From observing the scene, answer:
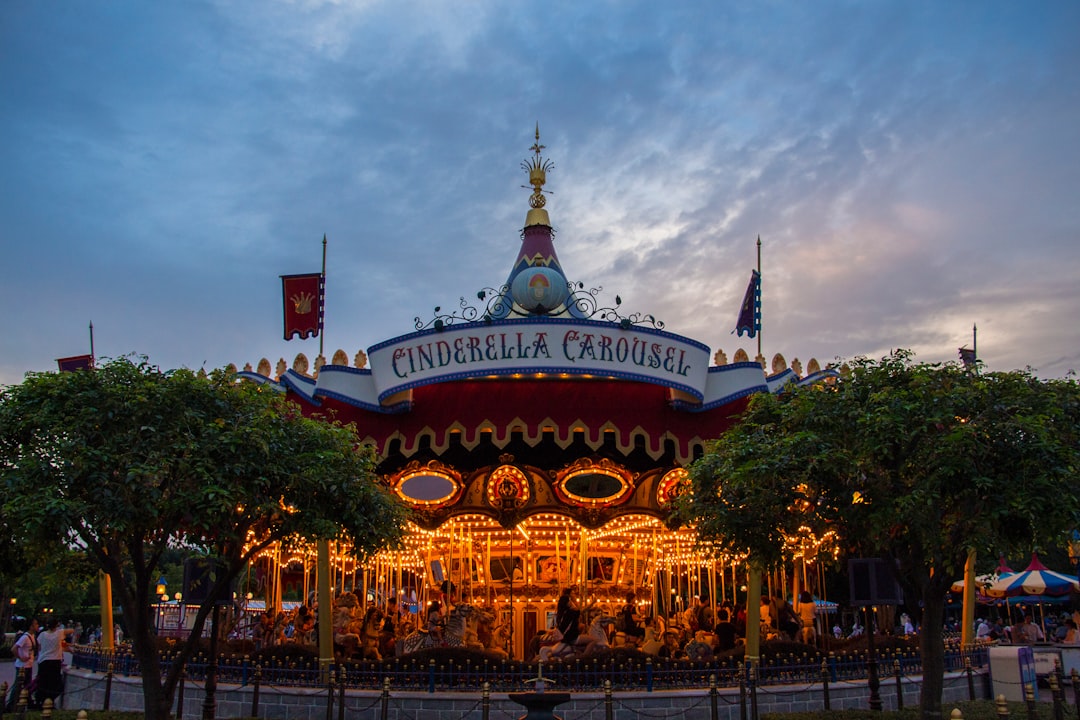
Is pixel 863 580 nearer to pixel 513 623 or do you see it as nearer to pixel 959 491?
pixel 959 491

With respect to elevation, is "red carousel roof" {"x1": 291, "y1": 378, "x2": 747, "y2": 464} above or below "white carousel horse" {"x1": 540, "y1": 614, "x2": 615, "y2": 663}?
above

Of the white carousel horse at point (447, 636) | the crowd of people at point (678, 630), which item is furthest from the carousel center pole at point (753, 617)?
the white carousel horse at point (447, 636)

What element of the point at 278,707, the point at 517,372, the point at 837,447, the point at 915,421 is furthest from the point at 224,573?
the point at 915,421

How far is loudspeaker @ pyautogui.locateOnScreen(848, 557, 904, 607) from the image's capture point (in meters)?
13.4

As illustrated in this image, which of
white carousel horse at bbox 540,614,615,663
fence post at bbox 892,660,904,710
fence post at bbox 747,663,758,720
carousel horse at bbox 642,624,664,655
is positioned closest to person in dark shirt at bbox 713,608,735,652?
carousel horse at bbox 642,624,664,655

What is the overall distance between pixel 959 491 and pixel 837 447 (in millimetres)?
1611

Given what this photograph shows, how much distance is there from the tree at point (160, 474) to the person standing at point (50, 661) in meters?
4.94

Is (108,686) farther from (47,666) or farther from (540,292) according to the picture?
Answer: (540,292)

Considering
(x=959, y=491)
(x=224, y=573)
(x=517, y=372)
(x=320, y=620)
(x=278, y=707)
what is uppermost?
(x=517, y=372)

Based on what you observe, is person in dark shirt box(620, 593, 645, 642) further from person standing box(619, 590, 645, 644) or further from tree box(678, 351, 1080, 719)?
tree box(678, 351, 1080, 719)

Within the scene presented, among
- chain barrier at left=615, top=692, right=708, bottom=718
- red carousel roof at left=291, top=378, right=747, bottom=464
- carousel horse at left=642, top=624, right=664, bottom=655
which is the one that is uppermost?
red carousel roof at left=291, top=378, right=747, bottom=464

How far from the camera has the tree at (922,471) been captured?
36.4 ft

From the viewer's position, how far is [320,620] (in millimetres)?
17266

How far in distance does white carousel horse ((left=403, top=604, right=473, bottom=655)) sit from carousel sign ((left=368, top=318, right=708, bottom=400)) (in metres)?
4.98
